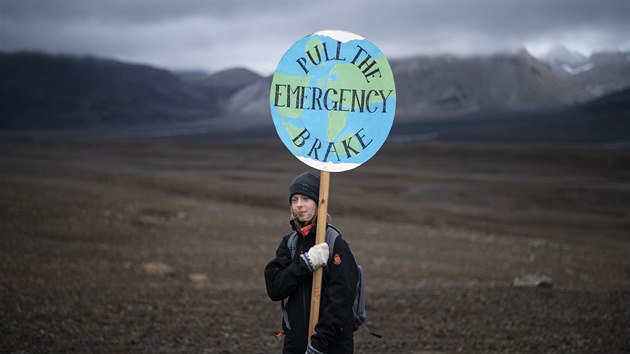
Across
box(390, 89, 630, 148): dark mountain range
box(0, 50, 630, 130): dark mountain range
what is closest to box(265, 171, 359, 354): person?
box(390, 89, 630, 148): dark mountain range

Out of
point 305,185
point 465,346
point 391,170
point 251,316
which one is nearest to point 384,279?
point 251,316

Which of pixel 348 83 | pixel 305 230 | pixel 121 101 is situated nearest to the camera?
pixel 305 230

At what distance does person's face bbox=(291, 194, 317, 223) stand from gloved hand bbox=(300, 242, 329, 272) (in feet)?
0.97

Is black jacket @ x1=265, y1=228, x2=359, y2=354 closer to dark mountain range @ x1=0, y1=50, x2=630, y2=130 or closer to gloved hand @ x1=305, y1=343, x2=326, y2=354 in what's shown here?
gloved hand @ x1=305, y1=343, x2=326, y2=354

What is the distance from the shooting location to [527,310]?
9.34 metres

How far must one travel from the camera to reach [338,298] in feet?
13.5

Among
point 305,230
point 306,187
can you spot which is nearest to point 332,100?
point 306,187

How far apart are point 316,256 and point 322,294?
0.35 metres

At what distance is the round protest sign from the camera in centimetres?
452

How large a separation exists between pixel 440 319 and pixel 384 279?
5.69m

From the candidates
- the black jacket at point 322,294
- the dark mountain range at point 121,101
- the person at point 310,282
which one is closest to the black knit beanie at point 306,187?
the person at point 310,282

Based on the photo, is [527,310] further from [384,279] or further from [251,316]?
[384,279]

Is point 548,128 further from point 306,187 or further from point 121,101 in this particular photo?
point 306,187

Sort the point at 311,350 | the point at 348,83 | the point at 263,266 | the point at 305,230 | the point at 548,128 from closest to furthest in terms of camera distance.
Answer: the point at 311,350 → the point at 305,230 → the point at 348,83 → the point at 263,266 → the point at 548,128
